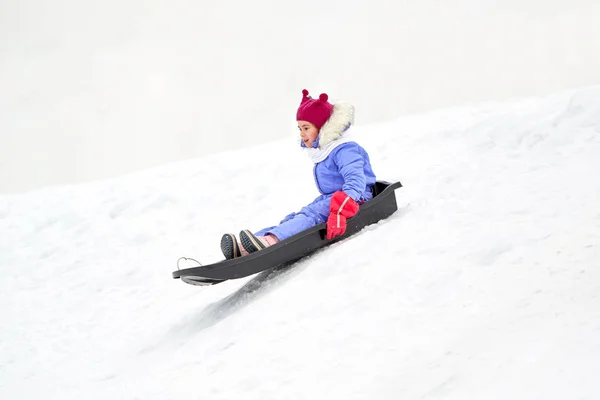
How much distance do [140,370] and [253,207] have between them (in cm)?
322

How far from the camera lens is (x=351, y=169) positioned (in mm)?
4520

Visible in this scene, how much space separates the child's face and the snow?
798 millimetres

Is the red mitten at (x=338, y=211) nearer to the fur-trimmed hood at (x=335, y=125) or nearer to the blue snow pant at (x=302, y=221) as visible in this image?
the blue snow pant at (x=302, y=221)

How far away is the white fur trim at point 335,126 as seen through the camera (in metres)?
4.62

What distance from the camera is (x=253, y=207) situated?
23.1 feet

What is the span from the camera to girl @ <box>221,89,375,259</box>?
4.32 m

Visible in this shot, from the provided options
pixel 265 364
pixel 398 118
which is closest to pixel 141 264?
pixel 265 364

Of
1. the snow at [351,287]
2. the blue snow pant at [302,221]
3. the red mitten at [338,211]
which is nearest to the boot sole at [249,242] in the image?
the blue snow pant at [302,221]

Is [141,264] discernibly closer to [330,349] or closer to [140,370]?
[140,370]

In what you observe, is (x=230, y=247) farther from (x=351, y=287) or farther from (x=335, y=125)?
(x=335, y=125)

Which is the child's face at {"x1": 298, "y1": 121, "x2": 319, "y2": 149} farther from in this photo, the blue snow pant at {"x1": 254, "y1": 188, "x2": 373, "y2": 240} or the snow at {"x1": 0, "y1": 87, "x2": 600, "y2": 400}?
the snow at {"x1": 0, "y1": 87, "x2": 600, "y2": 400}

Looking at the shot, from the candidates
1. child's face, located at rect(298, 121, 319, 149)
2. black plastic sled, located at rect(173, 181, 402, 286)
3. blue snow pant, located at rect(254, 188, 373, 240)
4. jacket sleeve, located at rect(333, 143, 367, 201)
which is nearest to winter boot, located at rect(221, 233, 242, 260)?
black plastic sled, located at rect(173, 181, 402, 286)

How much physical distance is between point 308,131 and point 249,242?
3.18 feet

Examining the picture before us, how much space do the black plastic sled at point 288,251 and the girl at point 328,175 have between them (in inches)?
3.0
